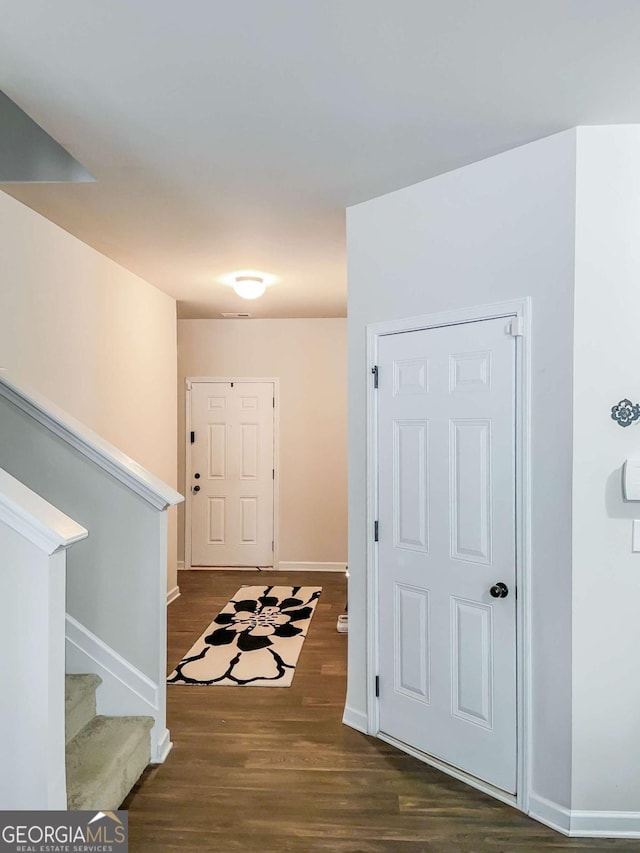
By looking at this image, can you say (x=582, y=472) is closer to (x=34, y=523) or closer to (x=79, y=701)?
(x=34, y=523)

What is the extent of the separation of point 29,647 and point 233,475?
4.92 m

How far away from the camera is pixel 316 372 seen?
6.60 meters

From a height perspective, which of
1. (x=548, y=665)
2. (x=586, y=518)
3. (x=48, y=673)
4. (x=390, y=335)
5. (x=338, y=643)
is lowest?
(x=338, y=643)

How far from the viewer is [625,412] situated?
2.28m

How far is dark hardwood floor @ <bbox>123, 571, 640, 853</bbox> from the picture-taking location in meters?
2.27

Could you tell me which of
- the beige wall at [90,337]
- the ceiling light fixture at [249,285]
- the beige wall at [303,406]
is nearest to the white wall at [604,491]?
the beige wall at [90,337]

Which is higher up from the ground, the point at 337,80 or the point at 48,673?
the point at 337,80

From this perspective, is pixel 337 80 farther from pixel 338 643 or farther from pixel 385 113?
pixel 338 643

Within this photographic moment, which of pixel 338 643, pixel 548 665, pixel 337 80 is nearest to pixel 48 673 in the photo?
pixel 548 665

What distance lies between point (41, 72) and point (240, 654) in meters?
3.41

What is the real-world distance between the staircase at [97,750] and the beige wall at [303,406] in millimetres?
3855

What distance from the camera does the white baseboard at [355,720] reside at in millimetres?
3094

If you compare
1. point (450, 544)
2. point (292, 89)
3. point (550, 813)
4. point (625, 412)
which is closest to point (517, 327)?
point (625, 412)

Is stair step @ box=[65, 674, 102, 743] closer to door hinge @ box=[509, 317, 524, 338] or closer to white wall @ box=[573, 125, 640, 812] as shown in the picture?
white wall @ box=[573, 125, 640, 812]
